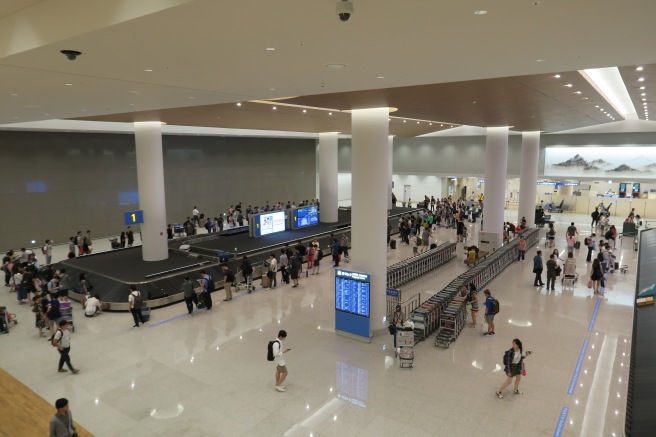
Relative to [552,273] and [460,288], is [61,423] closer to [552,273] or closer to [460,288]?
[460,288]

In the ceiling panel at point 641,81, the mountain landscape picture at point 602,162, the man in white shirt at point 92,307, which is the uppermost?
the ceiling panel at point 641,81

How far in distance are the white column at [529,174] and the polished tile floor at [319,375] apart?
50.5 feet

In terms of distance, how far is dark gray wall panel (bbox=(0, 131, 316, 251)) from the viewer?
22.2 metres

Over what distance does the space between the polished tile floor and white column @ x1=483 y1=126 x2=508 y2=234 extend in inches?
385

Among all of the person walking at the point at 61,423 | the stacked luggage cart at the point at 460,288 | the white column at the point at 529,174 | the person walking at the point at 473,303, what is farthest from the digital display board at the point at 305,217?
the person walking at the point at 61,423

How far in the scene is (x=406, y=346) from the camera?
991 cm

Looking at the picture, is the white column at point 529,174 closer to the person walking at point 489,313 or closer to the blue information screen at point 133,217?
the person walking at point 489,313

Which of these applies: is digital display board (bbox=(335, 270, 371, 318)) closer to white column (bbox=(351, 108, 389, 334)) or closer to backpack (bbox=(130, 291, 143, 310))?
white column (bbox=(351, 108, 389, 334))

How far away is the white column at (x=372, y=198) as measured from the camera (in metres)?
11.9

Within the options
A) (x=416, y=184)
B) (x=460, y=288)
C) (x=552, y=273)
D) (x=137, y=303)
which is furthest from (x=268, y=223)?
(x=416, y=184)

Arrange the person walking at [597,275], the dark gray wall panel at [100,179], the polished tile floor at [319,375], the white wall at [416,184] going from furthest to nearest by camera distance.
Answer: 1. the white wall at [416,184]
2. the dark gray wall panel at [100,179]
3. the person walking at [597,275]
4. the polished tile floor at [319,375]

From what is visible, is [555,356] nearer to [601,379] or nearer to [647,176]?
[601,379]

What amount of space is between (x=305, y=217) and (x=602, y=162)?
925 inches

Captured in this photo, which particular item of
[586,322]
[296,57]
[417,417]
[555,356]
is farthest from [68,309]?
[586,322]
